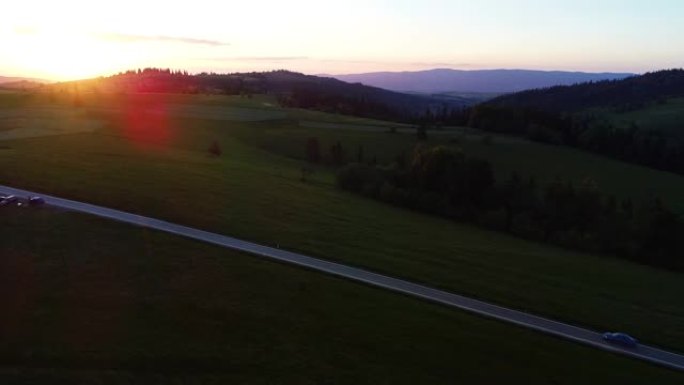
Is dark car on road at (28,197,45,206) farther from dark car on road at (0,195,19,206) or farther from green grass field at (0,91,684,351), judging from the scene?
green grass field at (0,91,684,351)

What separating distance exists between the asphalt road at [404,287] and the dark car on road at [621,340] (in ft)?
1.31

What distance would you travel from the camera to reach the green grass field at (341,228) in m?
48.6

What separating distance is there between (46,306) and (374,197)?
2249 inches

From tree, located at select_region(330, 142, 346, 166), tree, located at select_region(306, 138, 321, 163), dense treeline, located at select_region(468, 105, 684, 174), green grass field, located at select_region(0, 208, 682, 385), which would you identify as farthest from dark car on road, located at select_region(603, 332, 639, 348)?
dense treeline, located at select_region(468, 105, 684, 174)

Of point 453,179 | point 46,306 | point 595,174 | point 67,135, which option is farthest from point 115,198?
point 595,174

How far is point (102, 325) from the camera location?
3766 centimetres

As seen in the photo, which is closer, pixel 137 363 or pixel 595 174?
pixel 137 363

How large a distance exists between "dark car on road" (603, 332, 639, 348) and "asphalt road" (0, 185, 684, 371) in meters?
0.40

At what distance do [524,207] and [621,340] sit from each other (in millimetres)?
52149

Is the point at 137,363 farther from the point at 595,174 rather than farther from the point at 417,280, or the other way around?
the point at 595,174

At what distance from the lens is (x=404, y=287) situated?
155 feet

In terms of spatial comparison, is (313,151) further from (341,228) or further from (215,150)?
(341,228)

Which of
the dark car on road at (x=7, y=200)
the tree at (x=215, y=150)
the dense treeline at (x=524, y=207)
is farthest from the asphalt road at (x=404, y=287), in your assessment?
the tree at (x=215, y=150)

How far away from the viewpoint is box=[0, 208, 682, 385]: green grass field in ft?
112
